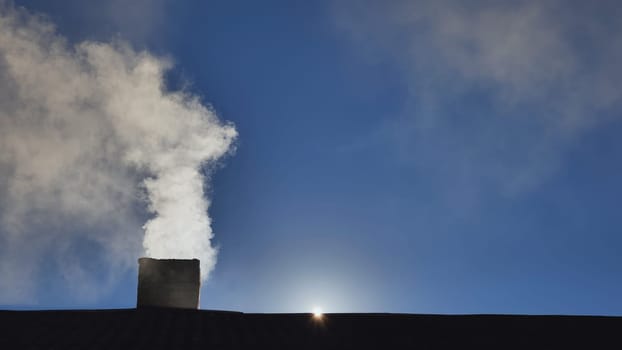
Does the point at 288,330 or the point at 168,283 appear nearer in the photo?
the point at 288,330

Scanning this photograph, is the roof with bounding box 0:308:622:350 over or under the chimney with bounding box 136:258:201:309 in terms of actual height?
under

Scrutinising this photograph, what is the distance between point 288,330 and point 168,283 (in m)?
3.59

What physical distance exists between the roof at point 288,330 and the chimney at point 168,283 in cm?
97

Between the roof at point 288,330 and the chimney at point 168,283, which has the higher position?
the chimney at point 168,283

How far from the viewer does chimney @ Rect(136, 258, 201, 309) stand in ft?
41.5

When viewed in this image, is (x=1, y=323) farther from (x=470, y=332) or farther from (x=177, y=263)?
(x=470, y=332)

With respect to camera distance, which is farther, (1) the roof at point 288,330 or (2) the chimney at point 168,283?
(2) the chimney at point 168,283

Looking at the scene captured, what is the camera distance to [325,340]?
10.2 m

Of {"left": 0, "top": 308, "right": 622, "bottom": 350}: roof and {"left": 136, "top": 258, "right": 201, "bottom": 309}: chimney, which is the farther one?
{"left": 136, "top": 258, "right": 201, "bottom": 309}: chimney

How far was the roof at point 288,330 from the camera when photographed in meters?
9.75

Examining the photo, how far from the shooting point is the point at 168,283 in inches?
505

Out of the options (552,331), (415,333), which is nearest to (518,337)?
(552,331)

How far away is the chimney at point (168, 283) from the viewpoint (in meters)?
12.6

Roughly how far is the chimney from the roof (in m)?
0.97
